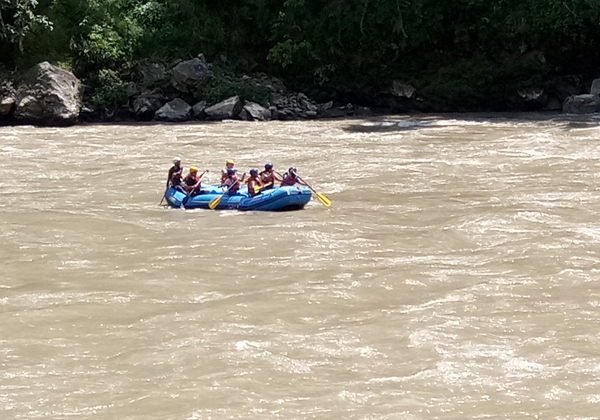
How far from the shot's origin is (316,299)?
6609 millimetres

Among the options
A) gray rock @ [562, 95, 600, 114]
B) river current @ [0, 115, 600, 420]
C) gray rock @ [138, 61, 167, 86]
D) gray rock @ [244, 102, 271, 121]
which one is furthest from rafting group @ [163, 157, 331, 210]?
gray rock @ [138, 61, 167, 86]

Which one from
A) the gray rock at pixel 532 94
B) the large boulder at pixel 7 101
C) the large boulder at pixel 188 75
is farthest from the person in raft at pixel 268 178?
the gray rock at pixel 532 94

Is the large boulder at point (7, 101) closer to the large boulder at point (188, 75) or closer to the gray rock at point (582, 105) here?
the large boulder at point (188, 75)

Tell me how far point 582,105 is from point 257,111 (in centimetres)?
761

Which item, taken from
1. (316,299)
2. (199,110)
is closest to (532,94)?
(199,110)

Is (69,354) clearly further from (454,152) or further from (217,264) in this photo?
(454,152)

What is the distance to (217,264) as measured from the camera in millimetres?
7711

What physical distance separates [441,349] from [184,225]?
4.68 metres

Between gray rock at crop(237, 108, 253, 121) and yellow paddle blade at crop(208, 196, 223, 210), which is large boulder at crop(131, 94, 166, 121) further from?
yellow paddle blade at crop(208, 196, 223, 210)

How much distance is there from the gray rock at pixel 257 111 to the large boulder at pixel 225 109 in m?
0.24

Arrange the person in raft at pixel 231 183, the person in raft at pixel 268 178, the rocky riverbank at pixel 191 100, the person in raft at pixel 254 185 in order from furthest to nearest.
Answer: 1. the rocky riverbank at pixel 191 100
2. the person in raft at pixel 268 178
3. the person in raft at pixel 231 183
4. the person in raft at pixel 254 185

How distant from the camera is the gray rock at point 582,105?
19.5 m

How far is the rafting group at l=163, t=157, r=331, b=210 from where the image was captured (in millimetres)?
10281

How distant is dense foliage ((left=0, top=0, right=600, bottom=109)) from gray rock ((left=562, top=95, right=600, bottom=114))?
177 centimetres
